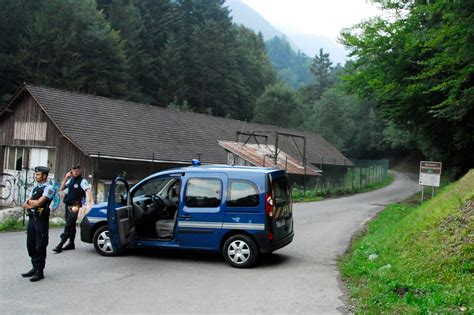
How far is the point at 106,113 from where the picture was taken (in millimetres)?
28047

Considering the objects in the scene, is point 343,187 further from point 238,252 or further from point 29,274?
point 29,274

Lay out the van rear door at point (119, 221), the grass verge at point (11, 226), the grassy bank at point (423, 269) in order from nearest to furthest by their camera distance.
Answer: the grassy bank at point (423, 269) → the van rear door at point (119, 221) → the grass verge at point (11, 226)

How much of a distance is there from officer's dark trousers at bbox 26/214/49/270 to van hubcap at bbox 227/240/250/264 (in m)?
3.27

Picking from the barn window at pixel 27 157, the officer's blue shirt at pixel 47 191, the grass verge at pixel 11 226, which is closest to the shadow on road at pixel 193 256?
the officer's blue shirt at pixel 47 191

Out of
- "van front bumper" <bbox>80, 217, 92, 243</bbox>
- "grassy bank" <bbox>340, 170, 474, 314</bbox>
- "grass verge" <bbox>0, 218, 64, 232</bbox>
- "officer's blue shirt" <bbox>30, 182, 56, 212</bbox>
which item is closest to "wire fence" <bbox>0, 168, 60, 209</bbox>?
"grass verge" <bbox>0, 218, 64, 232</bbox>

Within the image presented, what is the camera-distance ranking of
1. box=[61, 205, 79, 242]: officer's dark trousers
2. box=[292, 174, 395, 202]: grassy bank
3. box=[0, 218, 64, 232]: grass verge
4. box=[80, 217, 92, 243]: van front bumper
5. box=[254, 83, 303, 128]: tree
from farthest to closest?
box=[254, 83, 303, 128]: tree < box=[292, 174, 395, 202]: grassy bank < box=[0, 218, 64, 232]: grass verge < box=[61, 205, 79, 242]: officer's dark trousers < box=[80, 217, 92, 243]: van front bumper

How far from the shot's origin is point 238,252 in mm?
8945

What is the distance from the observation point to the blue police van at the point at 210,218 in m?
8.88

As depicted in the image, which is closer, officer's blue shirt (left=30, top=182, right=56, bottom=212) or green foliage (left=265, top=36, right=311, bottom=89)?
officer's blue shirt (left=30, top=182, right=56, bottom=212)

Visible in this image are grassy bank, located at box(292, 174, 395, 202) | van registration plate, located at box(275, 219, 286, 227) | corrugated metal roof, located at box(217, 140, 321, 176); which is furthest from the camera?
corrugated metal roof, located at box(217, 140, 321, 176)

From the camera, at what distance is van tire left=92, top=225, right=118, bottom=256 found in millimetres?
9508

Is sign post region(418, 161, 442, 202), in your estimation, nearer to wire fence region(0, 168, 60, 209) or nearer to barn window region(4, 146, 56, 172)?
barn window region(4, 146, 56, 172)

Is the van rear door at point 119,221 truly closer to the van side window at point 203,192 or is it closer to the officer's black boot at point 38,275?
the van side window at point 203,192

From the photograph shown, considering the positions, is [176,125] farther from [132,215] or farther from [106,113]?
[132,215]
